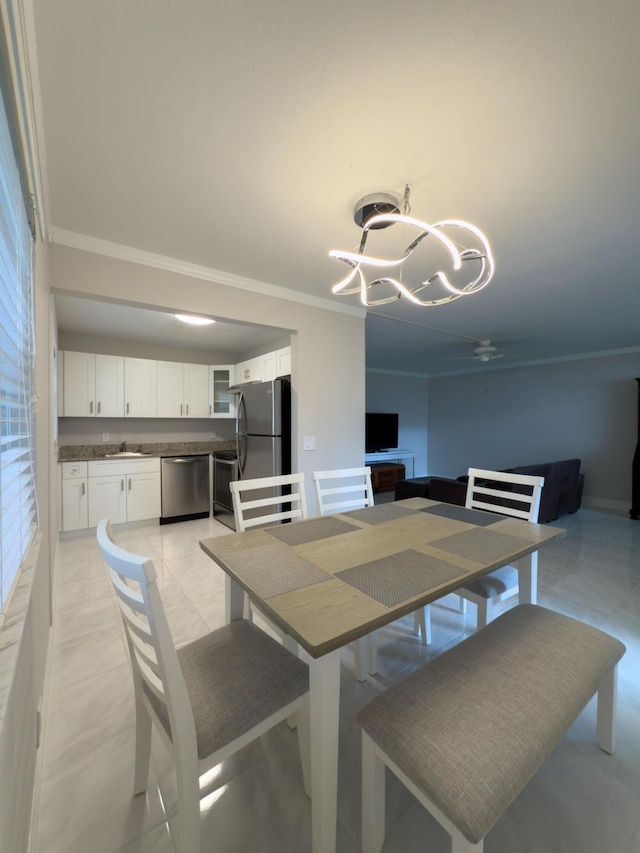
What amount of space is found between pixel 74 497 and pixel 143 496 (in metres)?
0.68

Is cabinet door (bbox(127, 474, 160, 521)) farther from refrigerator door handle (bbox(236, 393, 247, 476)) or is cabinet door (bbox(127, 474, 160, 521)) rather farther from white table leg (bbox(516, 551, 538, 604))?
white table leg (bbox(516, 551, 538, 604))

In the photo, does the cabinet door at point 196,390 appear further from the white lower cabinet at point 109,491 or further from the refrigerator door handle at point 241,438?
the refrigerator door handle at point 241,438

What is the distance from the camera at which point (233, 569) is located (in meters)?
1.22

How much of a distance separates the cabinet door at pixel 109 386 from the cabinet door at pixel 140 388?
0.06 metres

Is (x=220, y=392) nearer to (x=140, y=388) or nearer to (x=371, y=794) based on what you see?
(x=140, y=388)

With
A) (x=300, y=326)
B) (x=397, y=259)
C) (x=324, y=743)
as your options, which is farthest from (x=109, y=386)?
→ (x=324, y=743)

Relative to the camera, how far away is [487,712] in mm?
922

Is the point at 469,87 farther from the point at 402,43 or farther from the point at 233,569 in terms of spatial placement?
the point at 233,569

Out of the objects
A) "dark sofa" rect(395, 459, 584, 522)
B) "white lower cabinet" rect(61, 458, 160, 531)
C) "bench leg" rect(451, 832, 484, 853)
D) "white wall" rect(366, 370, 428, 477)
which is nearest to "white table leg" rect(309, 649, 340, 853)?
"bench leg" rect(451, 832, 484, 853)

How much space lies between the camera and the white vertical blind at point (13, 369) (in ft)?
2.62

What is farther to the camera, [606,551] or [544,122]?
[606,551]

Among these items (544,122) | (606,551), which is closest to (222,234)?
(544,122)

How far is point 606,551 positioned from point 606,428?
2623 millimetres


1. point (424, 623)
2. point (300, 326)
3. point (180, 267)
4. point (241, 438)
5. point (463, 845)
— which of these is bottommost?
point (424, 623)
